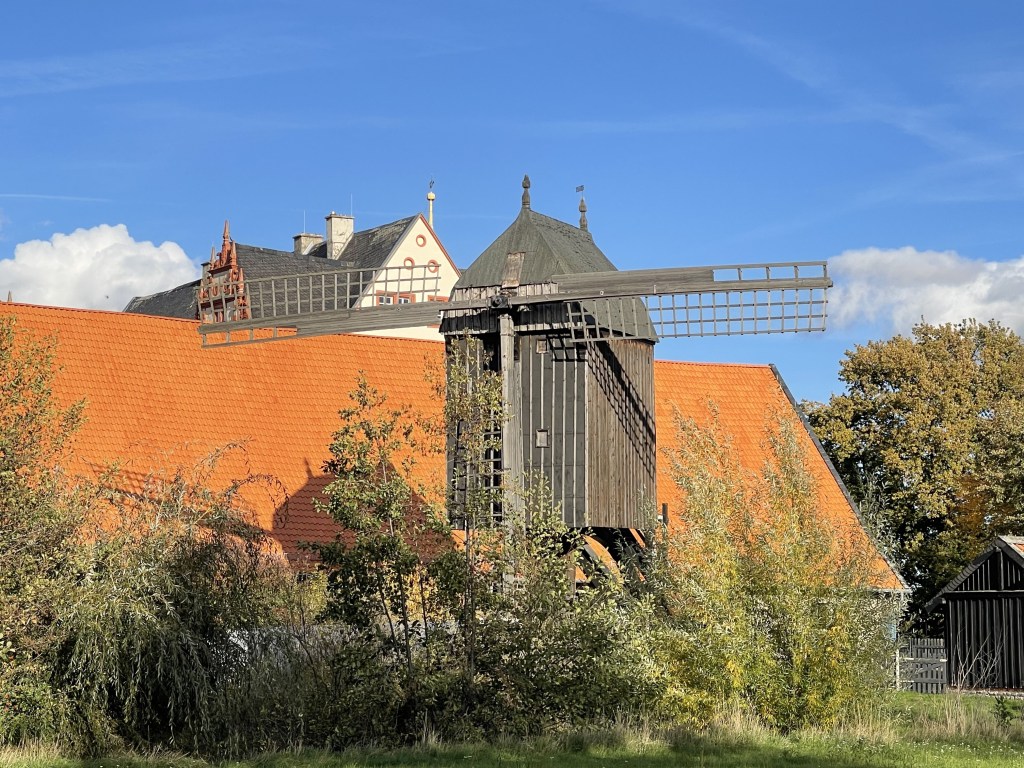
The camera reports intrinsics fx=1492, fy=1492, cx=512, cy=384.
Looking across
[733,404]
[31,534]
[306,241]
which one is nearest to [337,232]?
[306,241]

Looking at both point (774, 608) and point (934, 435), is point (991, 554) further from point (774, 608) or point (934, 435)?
point (774, 608)

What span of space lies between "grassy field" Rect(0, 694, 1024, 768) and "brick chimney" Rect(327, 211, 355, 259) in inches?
1394

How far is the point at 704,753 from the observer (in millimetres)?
13273

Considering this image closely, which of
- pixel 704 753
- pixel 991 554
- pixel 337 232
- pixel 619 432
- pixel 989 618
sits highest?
pixel 337 232

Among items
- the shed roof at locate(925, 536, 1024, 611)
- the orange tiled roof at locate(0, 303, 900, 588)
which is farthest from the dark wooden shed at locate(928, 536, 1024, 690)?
the orange tiled roof at locate(0, 303, 900, 588)

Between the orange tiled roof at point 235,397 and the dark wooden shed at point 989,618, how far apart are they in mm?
1455

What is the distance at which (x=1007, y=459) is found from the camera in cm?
3150

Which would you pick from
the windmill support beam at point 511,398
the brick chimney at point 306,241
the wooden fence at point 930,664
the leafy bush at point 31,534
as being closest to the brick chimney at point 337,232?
the brick chimney at point 306,241

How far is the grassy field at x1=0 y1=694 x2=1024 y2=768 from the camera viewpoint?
499 inches

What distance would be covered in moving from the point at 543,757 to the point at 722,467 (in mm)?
5731

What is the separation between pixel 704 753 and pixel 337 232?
1460 inches

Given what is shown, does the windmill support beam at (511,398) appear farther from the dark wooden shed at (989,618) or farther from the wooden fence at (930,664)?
the wooden fence at (930,664)

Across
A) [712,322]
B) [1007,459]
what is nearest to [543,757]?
[712,322]

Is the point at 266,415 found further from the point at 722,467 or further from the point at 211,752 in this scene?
the point at 211,752
